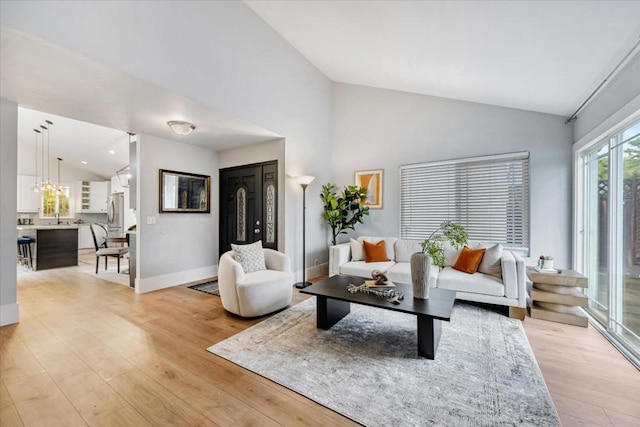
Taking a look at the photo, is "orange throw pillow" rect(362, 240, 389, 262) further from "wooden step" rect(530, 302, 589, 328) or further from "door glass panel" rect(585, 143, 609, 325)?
"door glass panel" rect(585, 143, 609, 325)

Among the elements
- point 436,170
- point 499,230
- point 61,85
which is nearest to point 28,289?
point 61,85

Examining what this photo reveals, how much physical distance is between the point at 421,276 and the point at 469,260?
150 centimetres

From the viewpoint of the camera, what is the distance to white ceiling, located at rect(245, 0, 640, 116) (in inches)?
81.1

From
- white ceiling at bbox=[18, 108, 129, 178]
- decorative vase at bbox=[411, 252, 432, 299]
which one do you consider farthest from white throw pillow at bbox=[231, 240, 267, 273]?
white ceiling at bbox=[18, 108, 129, 178]

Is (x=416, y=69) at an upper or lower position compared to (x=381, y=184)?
upper

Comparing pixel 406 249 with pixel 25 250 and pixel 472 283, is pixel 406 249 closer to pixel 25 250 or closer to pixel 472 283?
pixel 472 283

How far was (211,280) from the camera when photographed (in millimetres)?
4914

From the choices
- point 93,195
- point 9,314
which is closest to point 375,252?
point 9,314

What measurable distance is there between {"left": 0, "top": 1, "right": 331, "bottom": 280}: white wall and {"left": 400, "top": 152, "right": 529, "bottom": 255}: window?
1.80 m

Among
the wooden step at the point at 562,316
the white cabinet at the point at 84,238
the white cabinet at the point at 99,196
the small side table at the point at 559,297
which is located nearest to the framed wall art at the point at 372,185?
the small side table at the point at 559,297

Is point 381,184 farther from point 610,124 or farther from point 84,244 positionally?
point 84,244

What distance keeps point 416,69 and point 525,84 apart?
53.1 inches

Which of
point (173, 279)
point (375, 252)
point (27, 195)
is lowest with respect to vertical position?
point (173, 279)

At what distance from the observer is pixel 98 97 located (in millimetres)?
2846
